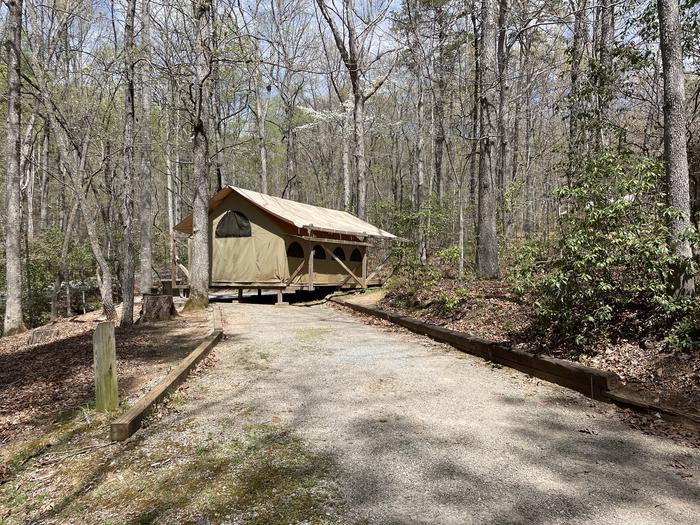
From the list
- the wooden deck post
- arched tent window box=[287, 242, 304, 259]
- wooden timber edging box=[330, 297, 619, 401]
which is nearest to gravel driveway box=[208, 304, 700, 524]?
wooden timber edging box=[330, 297, 619, 401]

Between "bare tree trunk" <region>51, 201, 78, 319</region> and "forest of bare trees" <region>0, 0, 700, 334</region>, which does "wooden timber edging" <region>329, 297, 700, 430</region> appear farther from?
"bare tree trunk" <region>51, 201, 78, 319</region>

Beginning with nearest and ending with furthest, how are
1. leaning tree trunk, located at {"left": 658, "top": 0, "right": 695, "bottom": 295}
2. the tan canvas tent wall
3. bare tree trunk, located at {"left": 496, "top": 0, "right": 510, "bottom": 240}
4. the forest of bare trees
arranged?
leaning tree trunk, located at {"left": 658, "top": 0, "right": 695, "bottom": 295} → the forest of bare trees → bare tree trunk, located at {"left": 496, "top": 0, "right": 510, "bottom": 240} → the tan canvas tent wall

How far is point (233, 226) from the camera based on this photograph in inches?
595

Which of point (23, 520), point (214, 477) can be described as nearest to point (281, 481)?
point (214, 477)

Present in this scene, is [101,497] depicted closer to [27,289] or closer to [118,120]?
[27,289]

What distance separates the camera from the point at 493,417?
395 centimetres

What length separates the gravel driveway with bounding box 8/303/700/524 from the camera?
2498 millimetres

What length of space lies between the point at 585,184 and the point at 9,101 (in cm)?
1302

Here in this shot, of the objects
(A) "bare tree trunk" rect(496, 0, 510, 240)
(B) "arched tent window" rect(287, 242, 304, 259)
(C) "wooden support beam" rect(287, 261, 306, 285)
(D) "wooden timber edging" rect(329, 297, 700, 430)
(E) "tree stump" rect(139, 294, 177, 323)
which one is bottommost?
(D) "wooden timber edging" rect(329, 297, 700, 430)

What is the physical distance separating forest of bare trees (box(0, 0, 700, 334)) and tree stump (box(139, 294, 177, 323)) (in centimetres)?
67

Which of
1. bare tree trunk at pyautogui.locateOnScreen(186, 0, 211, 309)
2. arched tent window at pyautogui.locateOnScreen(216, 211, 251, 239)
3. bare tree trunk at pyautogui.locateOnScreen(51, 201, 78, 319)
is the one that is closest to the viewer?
bare tree trunk at pyautogui.locateOnScreen(186, 0, 211, 309)

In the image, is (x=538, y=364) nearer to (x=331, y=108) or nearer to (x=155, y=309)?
(x=155, y=309)

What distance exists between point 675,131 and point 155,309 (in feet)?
32.5

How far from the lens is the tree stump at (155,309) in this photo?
9906 mm
